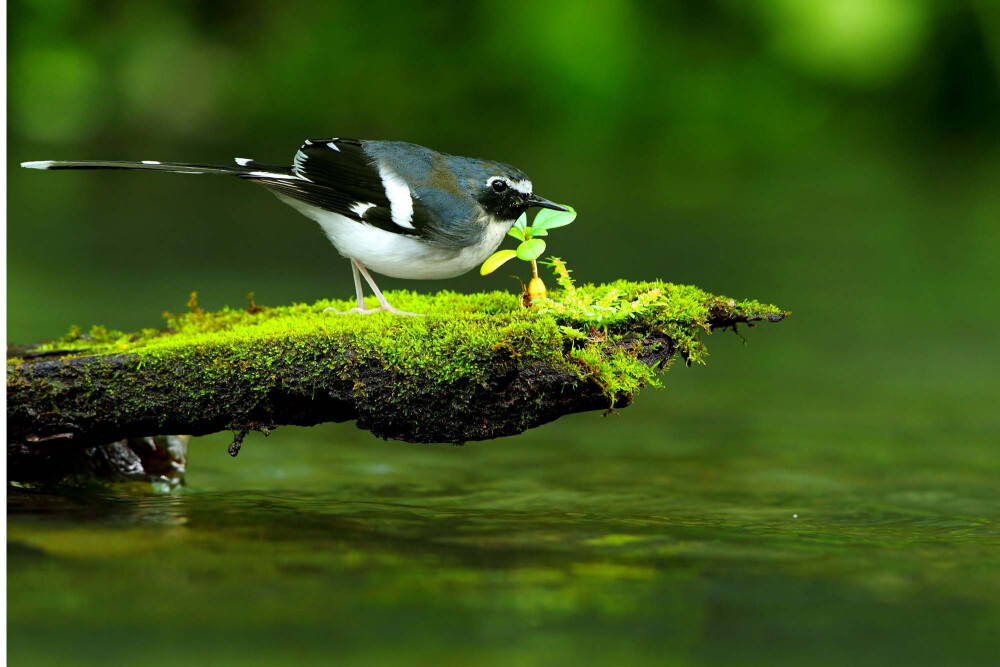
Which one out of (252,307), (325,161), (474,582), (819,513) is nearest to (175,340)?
(252,307)

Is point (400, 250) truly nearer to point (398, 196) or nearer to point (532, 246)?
point (398, 196)

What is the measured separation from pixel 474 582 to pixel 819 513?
2228 mm

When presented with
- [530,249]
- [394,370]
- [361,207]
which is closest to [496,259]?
[530,249]

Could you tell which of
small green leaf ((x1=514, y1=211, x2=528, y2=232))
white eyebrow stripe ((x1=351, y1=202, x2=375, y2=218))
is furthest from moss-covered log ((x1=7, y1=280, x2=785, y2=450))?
white eyebrow stripe ((x1=351, y1=202, x2=375, y2=218))

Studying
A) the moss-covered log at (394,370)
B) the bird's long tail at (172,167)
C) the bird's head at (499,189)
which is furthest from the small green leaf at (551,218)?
the bird's long tail at (172,167)

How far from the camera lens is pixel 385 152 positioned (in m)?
4.54

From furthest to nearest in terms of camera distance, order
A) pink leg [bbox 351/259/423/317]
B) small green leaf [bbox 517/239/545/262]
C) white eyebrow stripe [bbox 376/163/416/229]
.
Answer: pink leg [bbox 351/259/423/317] → small green leaf [bbox 517/239/545/262] → white eyebrow stripe [bbox 376/163/416/229]

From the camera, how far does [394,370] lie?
4.13 m

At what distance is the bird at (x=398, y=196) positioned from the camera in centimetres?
439

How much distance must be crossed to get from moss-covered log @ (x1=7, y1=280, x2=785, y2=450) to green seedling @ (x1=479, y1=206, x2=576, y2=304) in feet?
0.28

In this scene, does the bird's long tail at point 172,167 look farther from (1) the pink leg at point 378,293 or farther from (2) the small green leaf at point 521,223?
(2) the small green leaf at point 521,223

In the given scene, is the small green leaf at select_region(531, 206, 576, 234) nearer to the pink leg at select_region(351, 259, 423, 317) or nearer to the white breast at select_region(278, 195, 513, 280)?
the white breast at select_region(278, 195, 513, 280)

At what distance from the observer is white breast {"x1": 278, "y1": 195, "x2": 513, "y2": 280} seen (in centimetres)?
442

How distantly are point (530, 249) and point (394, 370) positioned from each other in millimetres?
840
